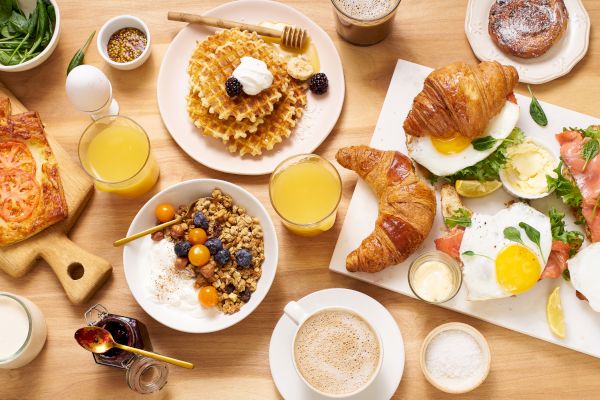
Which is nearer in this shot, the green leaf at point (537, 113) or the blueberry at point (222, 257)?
the blueberry at point (222, 257)

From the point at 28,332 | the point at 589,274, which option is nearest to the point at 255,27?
the point at 28,332

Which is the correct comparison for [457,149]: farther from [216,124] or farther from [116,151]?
[116,151]

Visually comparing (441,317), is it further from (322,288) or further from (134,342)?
(134,342)

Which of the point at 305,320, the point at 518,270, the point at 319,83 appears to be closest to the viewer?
the point at 305,320

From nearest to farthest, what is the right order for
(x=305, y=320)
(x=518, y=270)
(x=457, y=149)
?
1. (x=305, y=320)
2. (x=518, y=270)
3. (x=457, y=149)

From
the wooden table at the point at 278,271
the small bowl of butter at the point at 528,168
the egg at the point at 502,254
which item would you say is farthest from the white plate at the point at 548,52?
the egg at the point at 502,254

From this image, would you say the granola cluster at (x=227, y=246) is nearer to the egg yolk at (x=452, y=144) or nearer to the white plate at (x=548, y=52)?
the egg yolk at (x=452, y=144)

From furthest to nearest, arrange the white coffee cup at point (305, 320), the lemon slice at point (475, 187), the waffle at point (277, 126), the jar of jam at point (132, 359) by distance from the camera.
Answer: the waffle at point (277, 126) → the lemon slice at point (475, 187) → the jar of jam at point (132, 359) → the white coffee cup at point (305, 320)
